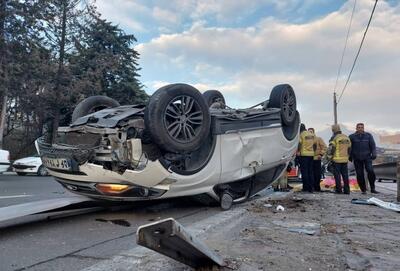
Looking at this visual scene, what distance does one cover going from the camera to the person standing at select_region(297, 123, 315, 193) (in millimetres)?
10086

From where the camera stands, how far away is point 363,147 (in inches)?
401

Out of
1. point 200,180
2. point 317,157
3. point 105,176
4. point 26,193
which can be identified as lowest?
point 26,193

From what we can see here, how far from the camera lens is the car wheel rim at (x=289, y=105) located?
7809 millimetres

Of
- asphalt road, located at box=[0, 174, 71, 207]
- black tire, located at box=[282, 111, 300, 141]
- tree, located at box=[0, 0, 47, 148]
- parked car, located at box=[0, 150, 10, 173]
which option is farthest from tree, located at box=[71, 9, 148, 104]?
black tire, located at box=[282, 111, 300, 141]

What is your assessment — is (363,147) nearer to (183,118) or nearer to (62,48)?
(183,118)

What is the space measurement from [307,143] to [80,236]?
6616mm

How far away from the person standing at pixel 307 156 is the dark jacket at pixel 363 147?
989 mm

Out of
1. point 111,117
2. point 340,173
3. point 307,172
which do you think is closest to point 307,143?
point 307,172

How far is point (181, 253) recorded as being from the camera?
329cm

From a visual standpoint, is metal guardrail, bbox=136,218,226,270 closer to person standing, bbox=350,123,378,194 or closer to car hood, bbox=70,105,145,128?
car hood, bbox=70,105,145,128

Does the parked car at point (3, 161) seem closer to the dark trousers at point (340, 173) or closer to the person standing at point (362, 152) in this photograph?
the dark trousers at point (340, 173)

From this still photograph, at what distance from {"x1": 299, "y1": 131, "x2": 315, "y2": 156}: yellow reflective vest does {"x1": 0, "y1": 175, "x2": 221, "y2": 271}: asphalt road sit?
409 cm

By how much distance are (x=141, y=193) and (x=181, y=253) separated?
227 cm

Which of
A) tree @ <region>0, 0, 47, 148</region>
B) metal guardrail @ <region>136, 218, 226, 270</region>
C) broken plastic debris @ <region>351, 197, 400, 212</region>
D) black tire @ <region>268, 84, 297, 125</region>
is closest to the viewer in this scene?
metal guardrail @ <region>136, 218, 226, 270</region>
